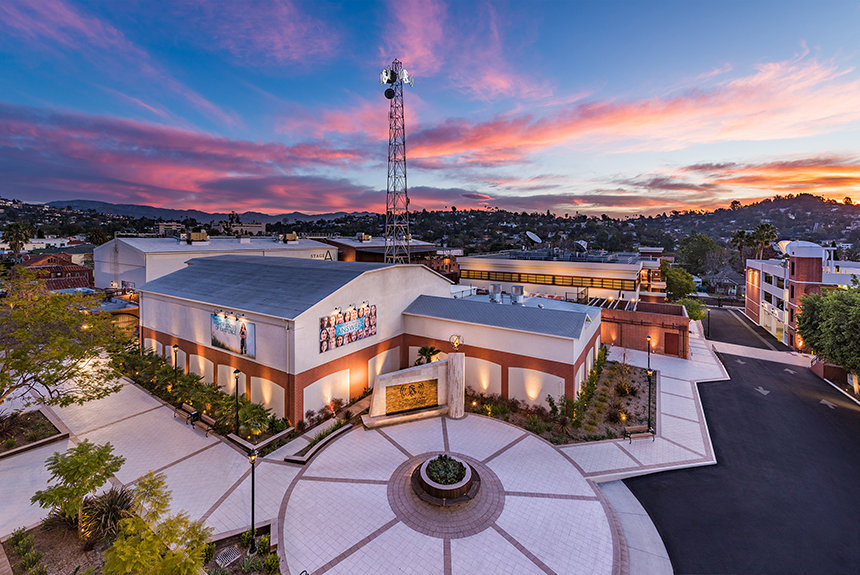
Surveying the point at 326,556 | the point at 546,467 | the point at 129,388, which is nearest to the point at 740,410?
the point at 546,467

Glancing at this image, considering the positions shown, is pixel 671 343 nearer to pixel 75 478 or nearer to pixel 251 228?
pixel 75 478

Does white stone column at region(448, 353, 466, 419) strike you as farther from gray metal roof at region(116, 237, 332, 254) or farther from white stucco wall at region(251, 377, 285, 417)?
gray metal roof at region(116, 237, 332, 254)

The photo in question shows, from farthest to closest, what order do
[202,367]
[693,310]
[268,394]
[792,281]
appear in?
[693,310] < [792,281] < [202,367] < [268,394]

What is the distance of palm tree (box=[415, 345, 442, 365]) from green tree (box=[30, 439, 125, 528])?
1776 cm

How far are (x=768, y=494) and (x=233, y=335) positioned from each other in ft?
102

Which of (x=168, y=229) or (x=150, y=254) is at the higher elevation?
(x=168, y=229)

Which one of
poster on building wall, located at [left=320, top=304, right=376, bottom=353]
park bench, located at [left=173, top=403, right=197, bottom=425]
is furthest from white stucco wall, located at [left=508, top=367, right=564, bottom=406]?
park bench, located at [left=173, top=403, right=197, bottom=425]

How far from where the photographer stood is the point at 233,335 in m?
23.5

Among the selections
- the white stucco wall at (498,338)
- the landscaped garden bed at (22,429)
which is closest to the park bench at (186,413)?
the landscaped garden bed at (22,429)

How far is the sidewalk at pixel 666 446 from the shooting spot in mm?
18297

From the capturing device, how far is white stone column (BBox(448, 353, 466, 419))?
22906mm

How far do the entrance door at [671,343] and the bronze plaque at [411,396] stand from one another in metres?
28.6

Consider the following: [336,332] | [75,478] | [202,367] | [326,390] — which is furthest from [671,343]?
[75,478]

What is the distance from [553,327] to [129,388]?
3217 cm
